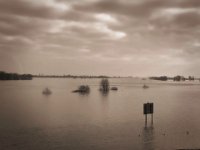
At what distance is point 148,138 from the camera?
40.2 meters

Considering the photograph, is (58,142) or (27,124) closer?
(58,142)

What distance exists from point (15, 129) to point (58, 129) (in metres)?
6.39

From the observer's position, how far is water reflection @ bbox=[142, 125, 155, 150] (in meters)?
35.3

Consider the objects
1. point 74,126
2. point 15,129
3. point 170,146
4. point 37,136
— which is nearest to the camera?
point 170,146

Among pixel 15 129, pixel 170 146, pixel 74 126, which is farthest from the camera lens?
pixel 74 126

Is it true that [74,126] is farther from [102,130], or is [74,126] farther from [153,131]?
[153,131]

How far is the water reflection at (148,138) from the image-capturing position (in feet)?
116

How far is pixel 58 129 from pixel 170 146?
1783 cm

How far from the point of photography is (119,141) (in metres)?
37.7

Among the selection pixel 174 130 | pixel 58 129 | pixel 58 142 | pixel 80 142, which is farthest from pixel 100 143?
pixel 174 130

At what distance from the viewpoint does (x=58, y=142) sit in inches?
1443

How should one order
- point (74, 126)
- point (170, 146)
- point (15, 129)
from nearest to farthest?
point (170, 146)
point (15, 129)
point (74, 126)

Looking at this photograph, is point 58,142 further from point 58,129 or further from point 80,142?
point 58,129

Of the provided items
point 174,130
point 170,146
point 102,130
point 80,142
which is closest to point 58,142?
point 80,142
